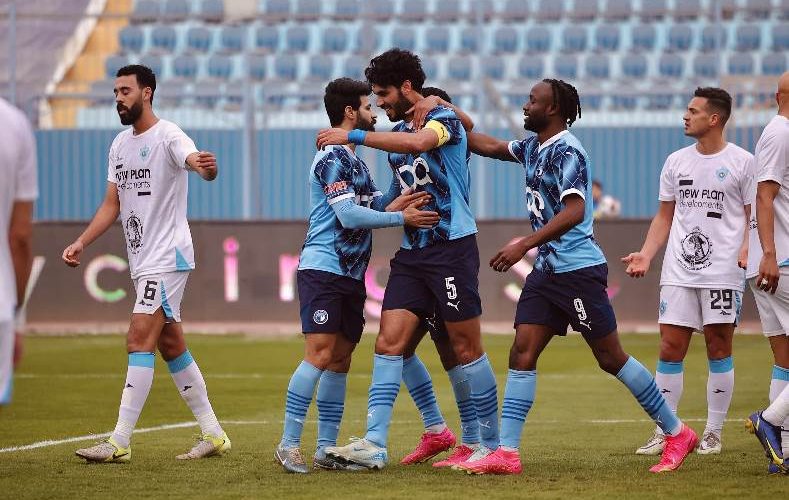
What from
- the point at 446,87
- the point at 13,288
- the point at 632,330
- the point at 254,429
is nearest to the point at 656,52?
the point at 446,87

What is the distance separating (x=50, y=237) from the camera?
62.1 feet

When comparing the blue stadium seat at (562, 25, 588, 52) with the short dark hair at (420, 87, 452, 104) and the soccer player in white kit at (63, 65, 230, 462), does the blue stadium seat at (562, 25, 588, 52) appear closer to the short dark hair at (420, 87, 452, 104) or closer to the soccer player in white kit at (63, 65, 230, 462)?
the short dark hair at (420, 87, 452, 104)

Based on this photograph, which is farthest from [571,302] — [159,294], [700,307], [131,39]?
[131,39]

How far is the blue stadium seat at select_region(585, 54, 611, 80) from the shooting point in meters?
24.1

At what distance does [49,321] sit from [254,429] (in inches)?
404

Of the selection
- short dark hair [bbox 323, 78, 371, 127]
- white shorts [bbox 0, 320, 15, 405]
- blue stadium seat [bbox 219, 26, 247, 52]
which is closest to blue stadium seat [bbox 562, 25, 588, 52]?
blue stadium seat [bbox 219, 26, 247, 52]

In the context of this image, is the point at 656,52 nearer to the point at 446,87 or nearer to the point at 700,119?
the point at 446,87

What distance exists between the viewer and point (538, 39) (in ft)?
79.5

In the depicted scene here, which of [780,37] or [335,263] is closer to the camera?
[335,263]

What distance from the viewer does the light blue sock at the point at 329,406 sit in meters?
7.26

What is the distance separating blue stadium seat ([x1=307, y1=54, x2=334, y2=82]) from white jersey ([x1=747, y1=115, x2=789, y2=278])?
56.7 feet

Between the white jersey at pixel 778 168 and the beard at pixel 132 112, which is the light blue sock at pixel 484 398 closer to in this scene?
the white jersey at pixel 778 168

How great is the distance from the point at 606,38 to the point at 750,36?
8.06 feet

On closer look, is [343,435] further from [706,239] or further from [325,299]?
[706,239]
